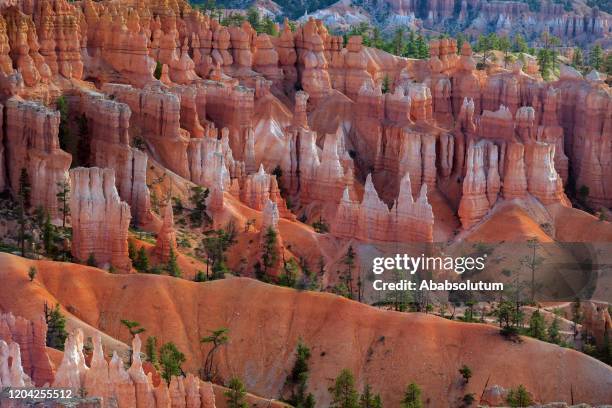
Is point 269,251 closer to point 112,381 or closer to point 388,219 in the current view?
point 388,219

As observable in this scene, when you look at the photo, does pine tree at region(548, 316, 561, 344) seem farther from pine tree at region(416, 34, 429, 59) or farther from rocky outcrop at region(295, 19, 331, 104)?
Result: pine tree at region(416, 34, 429, 59)

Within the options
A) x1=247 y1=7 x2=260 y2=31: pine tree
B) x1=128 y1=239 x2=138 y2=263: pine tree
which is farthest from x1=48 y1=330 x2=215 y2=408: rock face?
x1=247 y1=7 x2=260 y2=31: pine tree

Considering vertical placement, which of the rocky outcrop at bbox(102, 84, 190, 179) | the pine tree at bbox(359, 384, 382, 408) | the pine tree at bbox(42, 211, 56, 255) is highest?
the rocky outcrop at bbox(102, 84, 190, 179)

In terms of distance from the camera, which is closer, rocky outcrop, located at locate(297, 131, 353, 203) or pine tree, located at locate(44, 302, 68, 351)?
pine tree, located at locate(44, 302, 68, 351)

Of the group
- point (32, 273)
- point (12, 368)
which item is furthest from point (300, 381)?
point (12, 368)

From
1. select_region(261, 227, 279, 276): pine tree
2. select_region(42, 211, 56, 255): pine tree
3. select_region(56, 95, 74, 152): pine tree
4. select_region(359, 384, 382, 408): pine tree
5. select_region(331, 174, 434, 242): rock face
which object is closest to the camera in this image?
select_region(359, 384, 382, 408): pine tree
